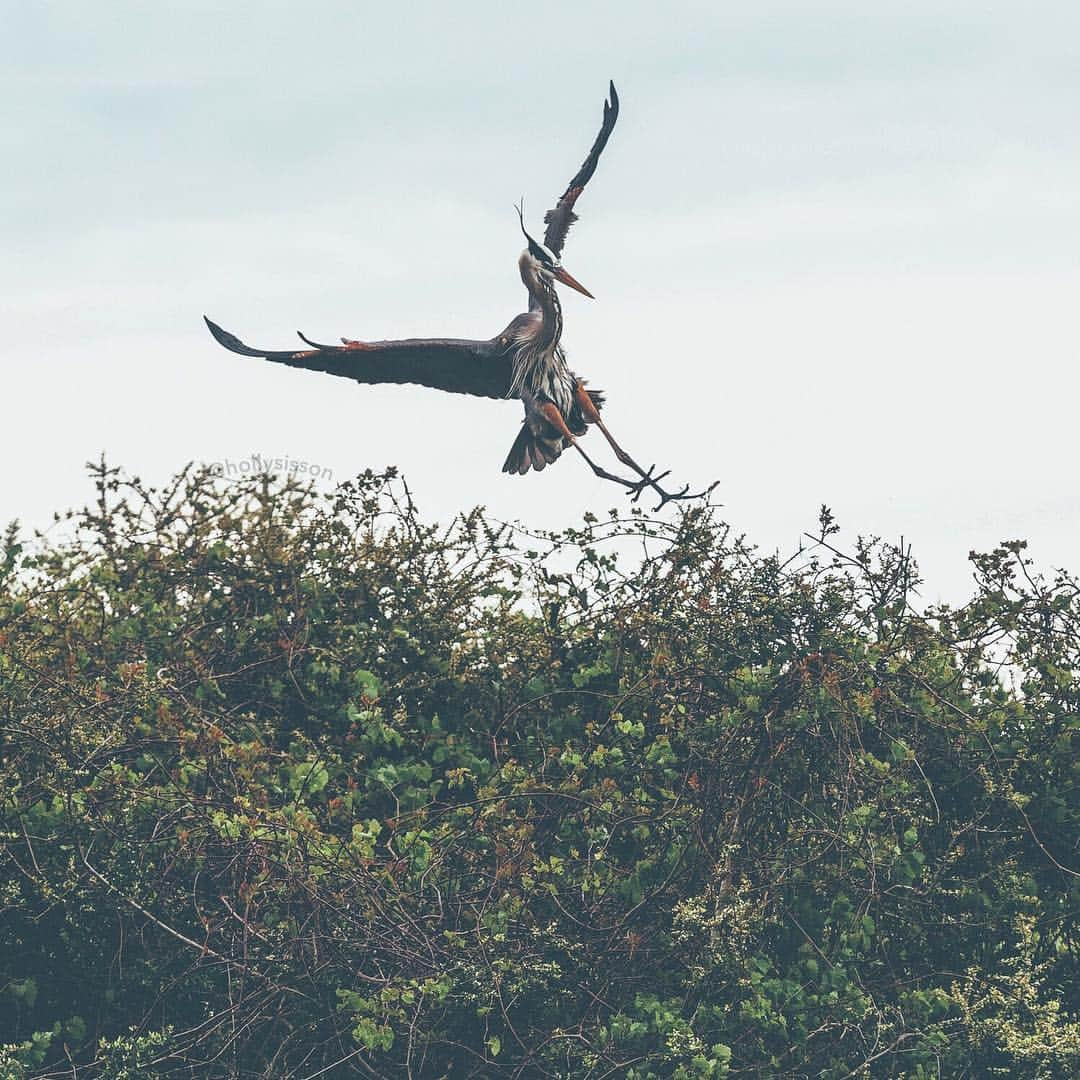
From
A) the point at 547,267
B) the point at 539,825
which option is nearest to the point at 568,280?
the point at 547,267

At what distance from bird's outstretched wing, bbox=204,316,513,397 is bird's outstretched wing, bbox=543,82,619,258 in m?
0.77

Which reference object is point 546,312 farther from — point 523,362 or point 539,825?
point 539,825

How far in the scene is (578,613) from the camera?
7770mm

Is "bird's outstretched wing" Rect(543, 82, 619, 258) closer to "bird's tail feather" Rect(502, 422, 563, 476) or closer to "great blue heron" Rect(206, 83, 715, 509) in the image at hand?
"great blue heron" Rect(206, 83, 715, 509)

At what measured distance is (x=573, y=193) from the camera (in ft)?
32.0

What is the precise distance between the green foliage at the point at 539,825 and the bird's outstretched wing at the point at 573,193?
231 centimetres

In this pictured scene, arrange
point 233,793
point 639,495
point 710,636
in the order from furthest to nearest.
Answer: point 639,495, point 710,636, point 233,793

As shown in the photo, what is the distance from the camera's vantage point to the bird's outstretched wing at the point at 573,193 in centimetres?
968

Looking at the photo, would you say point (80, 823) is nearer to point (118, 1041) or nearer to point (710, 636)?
point (118, 1041)

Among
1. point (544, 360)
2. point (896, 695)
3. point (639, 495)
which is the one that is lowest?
point (896, 695)

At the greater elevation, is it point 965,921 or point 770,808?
point 770,808

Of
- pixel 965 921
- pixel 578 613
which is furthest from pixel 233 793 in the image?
pixel 965 921

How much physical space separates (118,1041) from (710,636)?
3012mm

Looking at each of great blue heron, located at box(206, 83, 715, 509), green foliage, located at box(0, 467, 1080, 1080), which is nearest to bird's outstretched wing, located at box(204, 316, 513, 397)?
great blue heron, located at box(206, 83, 715, 509)
